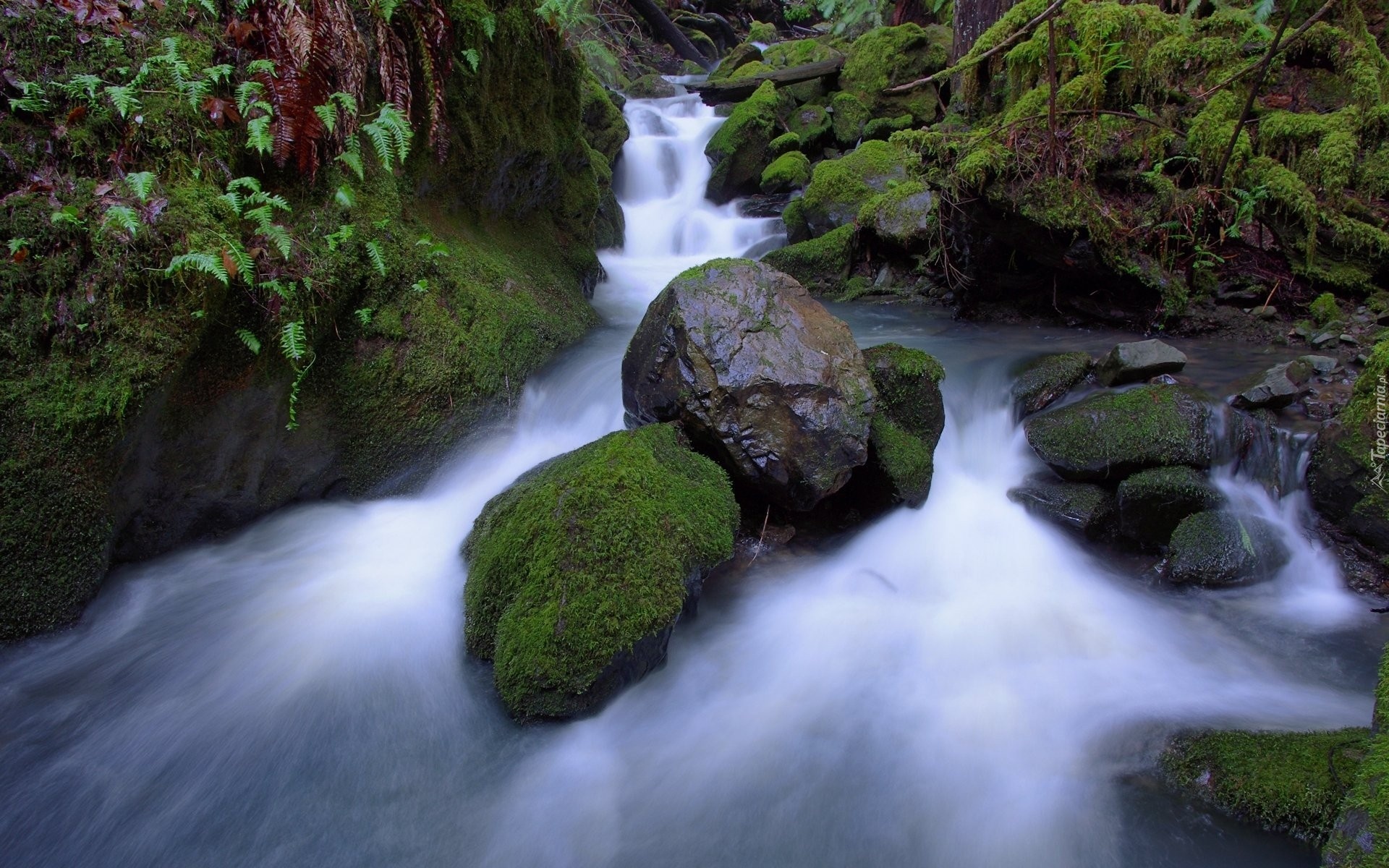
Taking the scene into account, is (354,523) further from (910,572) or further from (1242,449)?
(1242,449)

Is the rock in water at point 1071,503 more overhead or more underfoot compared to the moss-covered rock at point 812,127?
more underfoot

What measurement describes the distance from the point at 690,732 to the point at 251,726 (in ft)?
6.69

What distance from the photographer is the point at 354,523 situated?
4453 millimetres

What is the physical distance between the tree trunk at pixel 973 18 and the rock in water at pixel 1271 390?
6972 millimetres

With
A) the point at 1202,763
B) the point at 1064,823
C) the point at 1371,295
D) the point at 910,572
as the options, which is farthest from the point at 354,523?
the point at 1371,295

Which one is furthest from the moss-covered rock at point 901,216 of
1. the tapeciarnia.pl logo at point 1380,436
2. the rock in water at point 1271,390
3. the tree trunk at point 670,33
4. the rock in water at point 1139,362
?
the tree trunk at point 670,33

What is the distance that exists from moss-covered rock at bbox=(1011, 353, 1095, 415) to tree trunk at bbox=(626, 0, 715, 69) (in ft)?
59.9

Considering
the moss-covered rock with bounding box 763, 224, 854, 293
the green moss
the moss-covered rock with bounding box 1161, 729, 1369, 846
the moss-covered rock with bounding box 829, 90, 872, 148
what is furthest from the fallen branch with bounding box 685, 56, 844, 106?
the moss-covered rock with bounding box 1161, 729, 1369, 846

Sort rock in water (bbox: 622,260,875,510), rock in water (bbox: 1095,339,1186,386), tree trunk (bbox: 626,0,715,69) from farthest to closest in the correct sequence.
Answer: tree trunk (bbox: 626,0,715,69) < rock in water (bbox: 1095,339,1186,386) < rock in water (bbox: 622,260,875,510)

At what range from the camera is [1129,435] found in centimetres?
→ 451

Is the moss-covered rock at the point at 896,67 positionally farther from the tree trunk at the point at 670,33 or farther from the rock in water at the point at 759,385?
the rock in water at the point at 759,385

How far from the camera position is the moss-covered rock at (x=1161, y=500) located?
428 cm

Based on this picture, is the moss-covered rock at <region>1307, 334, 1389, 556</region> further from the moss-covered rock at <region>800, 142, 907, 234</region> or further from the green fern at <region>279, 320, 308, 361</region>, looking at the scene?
the moss-covered rock at <region>800, 142, 907, 234</region>

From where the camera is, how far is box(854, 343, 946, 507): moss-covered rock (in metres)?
4.57
